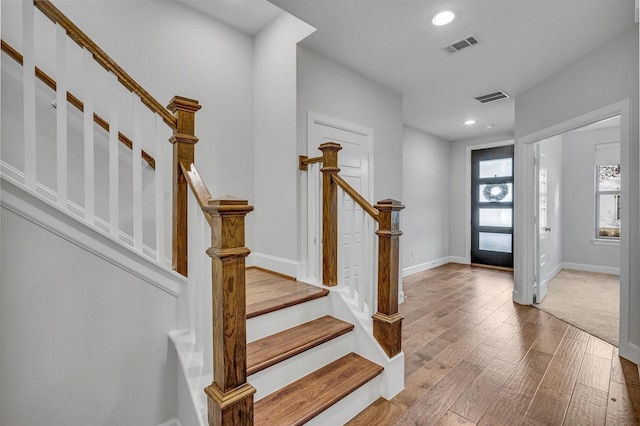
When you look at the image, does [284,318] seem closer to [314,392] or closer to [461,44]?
[314,392]

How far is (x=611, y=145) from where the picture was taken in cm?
547

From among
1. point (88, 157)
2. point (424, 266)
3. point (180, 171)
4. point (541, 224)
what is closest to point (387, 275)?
point (180, 171)

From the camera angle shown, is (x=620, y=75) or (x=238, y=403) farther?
(x=620, y=75)

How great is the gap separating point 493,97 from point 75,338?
4.82 meters

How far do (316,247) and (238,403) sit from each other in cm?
147

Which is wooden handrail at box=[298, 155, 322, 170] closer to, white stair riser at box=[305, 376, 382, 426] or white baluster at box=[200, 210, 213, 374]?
white baluster at box=[200, 210, 213, 374]

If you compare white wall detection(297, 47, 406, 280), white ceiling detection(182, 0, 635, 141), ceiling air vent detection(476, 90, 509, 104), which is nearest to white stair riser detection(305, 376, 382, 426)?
white wall detection(297, 47, 406, 280)

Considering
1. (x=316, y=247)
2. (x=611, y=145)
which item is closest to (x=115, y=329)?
(x=316, y=247)

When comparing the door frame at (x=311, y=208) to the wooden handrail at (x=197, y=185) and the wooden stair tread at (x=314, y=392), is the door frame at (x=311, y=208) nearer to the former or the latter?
the wooden stair tread at (x=314, y=392)

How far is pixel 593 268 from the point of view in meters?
5.62

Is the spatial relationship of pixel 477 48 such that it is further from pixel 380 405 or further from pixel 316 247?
pixel 380 405

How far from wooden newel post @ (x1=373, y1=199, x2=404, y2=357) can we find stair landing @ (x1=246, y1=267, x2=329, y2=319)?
0.49 meters

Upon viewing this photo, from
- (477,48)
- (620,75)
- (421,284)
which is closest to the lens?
(620,75)

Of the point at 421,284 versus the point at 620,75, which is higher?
the point at 620,75
